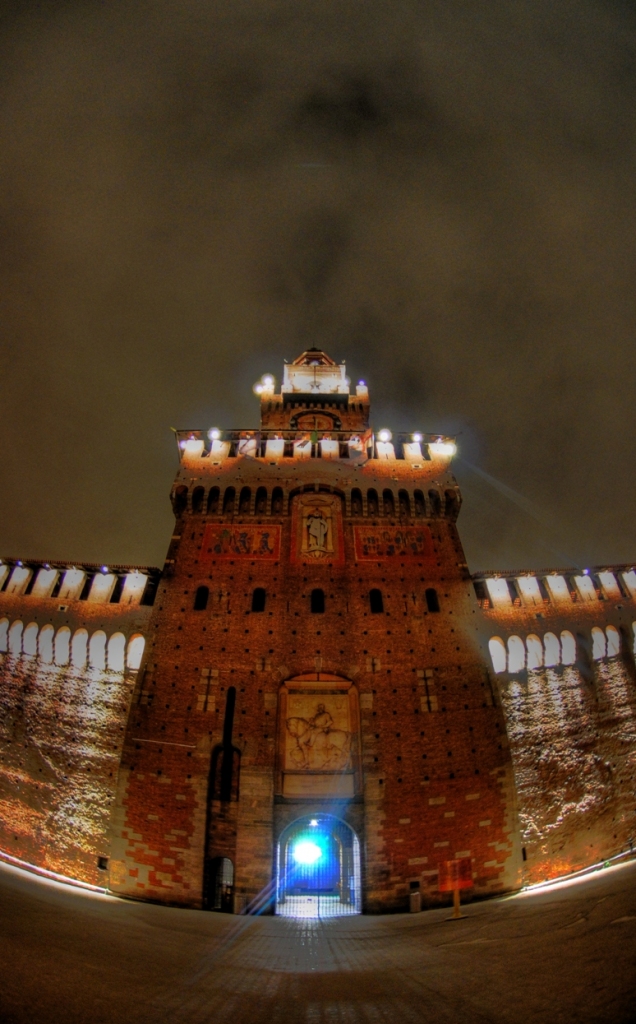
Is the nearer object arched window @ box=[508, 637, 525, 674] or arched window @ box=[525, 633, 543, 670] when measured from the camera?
arched window @ box=[508, 637, 525, 674]

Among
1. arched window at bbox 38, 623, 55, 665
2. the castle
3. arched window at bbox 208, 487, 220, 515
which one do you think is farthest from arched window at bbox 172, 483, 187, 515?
arched window at bbox 38, 623, 55, 665

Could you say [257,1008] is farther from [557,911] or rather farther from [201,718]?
[201,718]

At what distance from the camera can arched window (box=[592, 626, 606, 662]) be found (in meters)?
16.4

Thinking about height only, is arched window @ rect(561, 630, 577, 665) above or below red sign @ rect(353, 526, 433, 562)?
below

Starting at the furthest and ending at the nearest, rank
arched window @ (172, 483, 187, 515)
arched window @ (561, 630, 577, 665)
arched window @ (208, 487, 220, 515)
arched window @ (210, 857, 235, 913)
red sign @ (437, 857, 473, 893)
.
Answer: arched window @ (172, 483, 187, 515) < arched window @ (208, 487, 220, 515) < arched window @ (561, 630, 577, 665) < red sign @ (437, 857, 473, 893) < arched window @ (210, 857, 235, 913)

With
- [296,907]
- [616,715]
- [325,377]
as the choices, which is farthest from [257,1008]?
[325,377]

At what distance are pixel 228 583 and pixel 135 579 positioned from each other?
3500 mm

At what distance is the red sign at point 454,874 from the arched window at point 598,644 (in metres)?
8.19

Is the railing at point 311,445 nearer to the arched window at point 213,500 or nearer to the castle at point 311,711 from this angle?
the arched window at point 213,500

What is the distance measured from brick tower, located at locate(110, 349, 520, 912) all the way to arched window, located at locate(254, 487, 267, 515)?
7cm

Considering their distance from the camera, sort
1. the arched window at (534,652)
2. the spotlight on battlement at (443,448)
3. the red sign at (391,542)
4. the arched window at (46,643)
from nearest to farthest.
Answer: the arched window at (46,643) < the arched window at (534,652) < the red sign at (391,542) < the spotlight on battlement at (443,448)

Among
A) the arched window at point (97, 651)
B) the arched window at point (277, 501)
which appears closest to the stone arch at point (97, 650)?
the arched window at point (97, 651)

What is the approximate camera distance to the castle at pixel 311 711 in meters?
13.1

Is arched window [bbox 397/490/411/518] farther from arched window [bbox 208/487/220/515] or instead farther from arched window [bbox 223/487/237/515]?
arched window [bbox 208/487/220/515]
